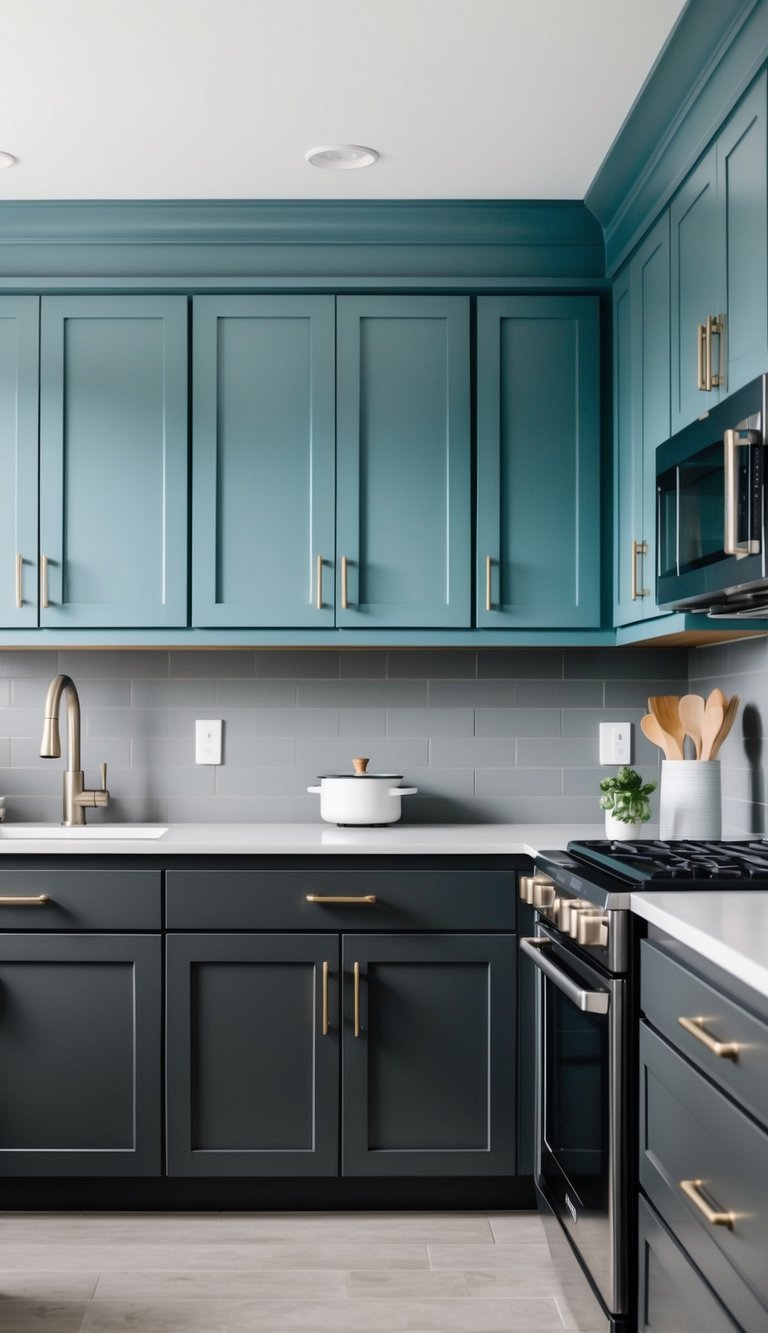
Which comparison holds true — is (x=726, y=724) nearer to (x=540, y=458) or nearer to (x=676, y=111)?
(x=540, y=458)

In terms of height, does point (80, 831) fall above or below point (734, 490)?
below

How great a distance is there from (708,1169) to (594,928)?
49 cm

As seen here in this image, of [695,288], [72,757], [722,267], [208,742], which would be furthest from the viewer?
[208,742]

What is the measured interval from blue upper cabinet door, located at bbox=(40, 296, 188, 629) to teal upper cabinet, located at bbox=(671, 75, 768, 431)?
128cm

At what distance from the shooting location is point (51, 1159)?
8.70 ft

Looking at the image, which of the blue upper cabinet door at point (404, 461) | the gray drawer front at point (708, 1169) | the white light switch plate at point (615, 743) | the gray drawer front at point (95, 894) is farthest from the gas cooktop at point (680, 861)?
the gray drawer front at point (95, 894)

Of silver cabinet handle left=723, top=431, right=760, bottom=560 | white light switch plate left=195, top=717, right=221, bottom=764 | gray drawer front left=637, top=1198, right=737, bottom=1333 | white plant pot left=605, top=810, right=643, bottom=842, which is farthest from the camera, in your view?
white light switch plate left=195, top=717, right=221, bottom=764

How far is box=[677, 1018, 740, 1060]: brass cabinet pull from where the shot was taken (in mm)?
1388

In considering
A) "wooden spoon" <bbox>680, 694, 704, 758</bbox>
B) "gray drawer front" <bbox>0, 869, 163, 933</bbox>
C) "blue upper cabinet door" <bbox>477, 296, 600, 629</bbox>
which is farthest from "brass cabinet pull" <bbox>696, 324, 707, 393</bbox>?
"gray drawer front" <bbox>0, 869, 163, 933</bbox>

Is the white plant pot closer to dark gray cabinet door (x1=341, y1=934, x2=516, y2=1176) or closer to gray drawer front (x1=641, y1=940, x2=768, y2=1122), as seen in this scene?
dark gray cabinet door (x1=341, y1=934, x2=516, y2=1176)

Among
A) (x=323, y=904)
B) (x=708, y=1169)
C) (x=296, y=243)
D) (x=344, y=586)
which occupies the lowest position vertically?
(x=708, y=1169)

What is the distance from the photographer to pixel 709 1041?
146 cm

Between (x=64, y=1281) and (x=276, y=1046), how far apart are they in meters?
0.63

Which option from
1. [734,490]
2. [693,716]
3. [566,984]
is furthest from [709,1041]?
[693,716]
